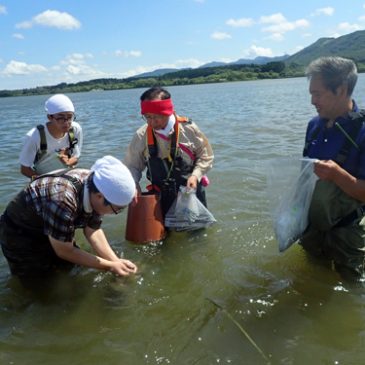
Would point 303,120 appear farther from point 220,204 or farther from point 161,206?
point 161,206

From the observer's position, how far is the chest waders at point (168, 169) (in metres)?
4.60

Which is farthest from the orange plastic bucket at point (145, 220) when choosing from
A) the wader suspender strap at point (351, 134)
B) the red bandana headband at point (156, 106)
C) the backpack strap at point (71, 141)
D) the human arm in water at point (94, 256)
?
the wader suspender strap at point (351, 134)

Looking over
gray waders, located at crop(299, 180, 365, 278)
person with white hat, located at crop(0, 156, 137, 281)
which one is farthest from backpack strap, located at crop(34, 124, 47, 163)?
gray waders, located at crop(299, 180, 365, 278)

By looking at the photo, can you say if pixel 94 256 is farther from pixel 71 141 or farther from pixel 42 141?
pixel 71 141

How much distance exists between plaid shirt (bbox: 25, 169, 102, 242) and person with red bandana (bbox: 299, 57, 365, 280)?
188 centimetres

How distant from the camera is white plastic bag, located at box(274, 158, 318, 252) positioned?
342cm

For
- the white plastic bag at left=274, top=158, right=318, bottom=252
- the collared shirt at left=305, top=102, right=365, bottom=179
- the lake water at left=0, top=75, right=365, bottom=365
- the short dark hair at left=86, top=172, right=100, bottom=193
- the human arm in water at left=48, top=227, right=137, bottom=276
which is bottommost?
the lake water at left=0, top=75, right=365, bottom=365

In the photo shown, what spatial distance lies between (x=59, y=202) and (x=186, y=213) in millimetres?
Result: 1989

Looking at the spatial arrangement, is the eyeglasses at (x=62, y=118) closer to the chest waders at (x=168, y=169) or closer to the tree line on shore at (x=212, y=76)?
the chest waders at (x=168, y=169)

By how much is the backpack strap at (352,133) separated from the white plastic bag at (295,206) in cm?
27

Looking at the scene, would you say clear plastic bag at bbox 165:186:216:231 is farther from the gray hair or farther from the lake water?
the gray hair

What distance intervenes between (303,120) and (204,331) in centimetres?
1486

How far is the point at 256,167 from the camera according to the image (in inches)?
359

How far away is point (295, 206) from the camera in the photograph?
11.6 ft
